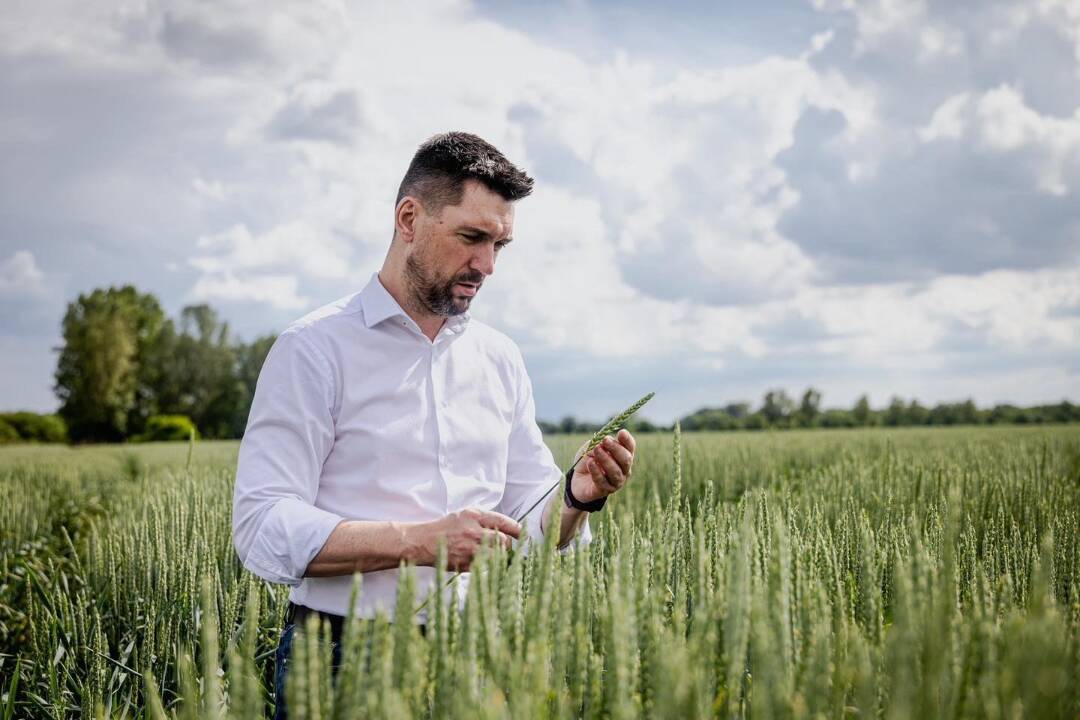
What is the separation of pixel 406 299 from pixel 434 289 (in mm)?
146

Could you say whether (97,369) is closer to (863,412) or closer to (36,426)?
(36,426)

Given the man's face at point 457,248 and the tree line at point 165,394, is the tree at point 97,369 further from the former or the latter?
the man's face at point 457,248

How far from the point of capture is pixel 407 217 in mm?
2795

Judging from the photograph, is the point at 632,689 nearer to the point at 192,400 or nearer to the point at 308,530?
the point at 308,530

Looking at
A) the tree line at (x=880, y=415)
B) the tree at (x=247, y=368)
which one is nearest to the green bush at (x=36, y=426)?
the tree at (x=247, y=368)

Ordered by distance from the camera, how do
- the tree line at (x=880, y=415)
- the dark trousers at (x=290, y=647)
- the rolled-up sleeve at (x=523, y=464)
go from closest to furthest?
1. the dark trousers at (x=290, y=647)
2. the rolled-up sleeve at (x=523, y=464)
3. the tree line at (x=880, y=415)

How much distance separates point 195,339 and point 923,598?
61.1 metres

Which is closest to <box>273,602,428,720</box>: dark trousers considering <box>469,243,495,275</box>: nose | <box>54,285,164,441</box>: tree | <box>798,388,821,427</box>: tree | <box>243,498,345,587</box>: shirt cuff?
<box>243,498,345,587</box>: shirt cuff

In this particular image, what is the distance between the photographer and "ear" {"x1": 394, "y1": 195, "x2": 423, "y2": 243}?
2762 mm

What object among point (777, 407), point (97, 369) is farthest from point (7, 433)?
point (777, 407)

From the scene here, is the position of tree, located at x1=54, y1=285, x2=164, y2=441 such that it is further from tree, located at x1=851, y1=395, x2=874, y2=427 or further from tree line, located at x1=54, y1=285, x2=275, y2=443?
tree, located at x1=851, y1=395, x2=874, y2=427

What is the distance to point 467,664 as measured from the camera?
106 centimetres

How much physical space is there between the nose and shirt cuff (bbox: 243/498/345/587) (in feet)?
3.15

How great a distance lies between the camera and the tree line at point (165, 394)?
1517 inches
